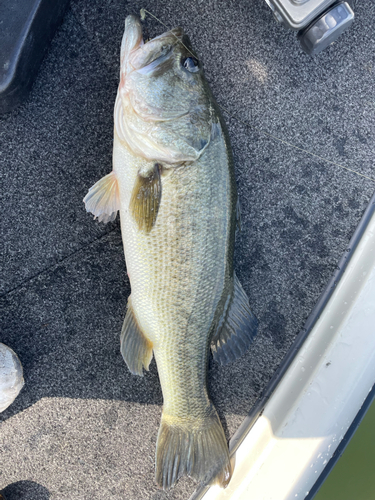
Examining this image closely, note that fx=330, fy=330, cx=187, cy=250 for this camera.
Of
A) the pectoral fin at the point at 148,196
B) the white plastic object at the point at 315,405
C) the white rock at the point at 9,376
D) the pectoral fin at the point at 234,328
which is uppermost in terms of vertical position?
the pectoral fin at the point at 148,196

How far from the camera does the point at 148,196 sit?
858 mm

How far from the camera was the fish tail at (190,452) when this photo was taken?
1033mm

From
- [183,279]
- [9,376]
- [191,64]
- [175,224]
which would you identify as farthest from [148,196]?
[9,376]

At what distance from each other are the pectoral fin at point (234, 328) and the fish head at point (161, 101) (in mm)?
424

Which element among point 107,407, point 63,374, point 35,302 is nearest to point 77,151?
point 35,302

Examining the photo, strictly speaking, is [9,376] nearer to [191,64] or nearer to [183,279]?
[183,279]

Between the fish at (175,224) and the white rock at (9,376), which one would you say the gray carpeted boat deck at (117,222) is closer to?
the white rock at (9,376)

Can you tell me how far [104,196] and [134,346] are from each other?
1.48 ft

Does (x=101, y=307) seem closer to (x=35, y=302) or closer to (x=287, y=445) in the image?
(x=35, y=302)

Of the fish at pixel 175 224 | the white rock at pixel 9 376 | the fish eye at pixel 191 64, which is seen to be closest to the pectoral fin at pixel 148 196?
the fish at pixel 175 224

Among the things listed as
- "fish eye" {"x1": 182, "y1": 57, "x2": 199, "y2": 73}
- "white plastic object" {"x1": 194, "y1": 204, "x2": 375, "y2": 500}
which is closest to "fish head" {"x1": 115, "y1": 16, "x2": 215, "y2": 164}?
"fish eye" {"x1": 182, "y1": 57, "x2": 199, "y2": 73}

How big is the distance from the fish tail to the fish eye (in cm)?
101

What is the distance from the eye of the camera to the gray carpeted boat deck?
108 centimetres

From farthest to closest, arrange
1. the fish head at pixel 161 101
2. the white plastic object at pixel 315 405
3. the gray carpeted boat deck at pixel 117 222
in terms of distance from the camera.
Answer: the gray carpeted boat deck at pixel 117 222 < the white plastic object at pixel 315 405 < the fish head at pixel 161 101
